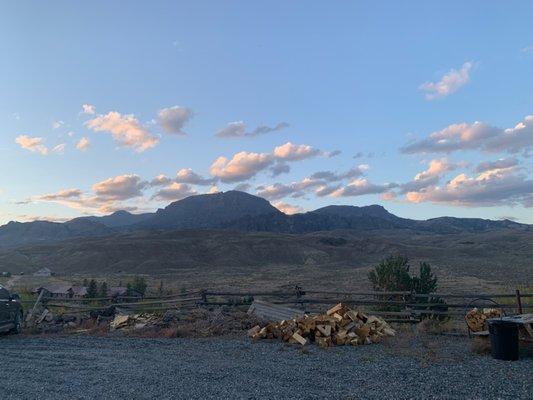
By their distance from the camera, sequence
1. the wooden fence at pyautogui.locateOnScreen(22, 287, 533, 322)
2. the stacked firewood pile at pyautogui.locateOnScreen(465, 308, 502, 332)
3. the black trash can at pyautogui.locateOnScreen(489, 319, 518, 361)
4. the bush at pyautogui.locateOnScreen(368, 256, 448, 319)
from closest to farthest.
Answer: the black trash can at pyautogui.locateOnScreen(489, 319, 518, 361) < the stacked firewood pile at pyautogui.locateOnScreen(465, 308, 502, 332) < the wooden fence at pyautogui.locateOnScreen(22, 287, 533, 322) < the bush at pyautogui.locateOnScreen(368, 256, 448, 319)

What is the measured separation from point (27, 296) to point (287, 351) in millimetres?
19757

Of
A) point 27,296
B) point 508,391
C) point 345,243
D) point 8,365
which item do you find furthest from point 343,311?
point 345,243

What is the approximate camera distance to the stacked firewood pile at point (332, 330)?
1403 centimetres

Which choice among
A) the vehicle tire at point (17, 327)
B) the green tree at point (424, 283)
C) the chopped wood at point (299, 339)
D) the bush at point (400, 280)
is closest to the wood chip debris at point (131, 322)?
the vehicle tire at point (17, 327)

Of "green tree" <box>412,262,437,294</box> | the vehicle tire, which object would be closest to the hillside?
"green tree" <box>412,262,437,294</box>

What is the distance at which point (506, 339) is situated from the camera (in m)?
11.2

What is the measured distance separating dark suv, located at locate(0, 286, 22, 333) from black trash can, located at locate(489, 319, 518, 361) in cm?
1372

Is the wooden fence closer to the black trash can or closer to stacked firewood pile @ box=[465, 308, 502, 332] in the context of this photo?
stacked firewood pile @ box=[465, 308, 502, 332]

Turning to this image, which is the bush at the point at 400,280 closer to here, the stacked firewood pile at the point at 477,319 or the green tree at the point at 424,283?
the green tree at the point at 424,283

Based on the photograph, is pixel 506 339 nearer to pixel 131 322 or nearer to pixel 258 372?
pixel 258 372

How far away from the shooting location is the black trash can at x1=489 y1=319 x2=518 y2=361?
11210 millimetres

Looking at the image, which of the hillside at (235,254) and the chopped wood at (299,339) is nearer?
the chopped wood at (299,339)

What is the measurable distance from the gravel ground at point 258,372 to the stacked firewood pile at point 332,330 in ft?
1.76

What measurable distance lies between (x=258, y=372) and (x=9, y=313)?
1009 centimetres
